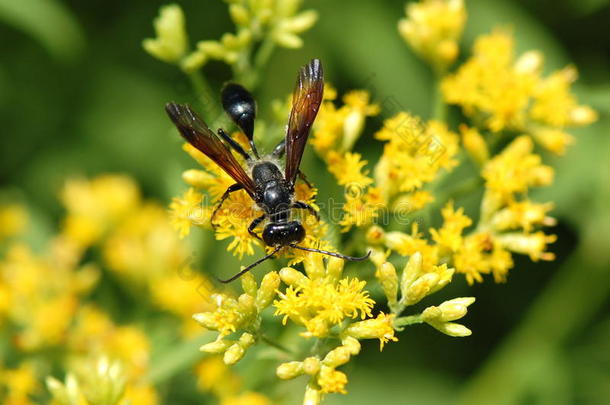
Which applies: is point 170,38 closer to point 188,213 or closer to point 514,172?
point 188,213

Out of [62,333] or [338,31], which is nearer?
[62,333]

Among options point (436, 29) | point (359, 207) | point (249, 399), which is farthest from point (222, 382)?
point (436, 29)

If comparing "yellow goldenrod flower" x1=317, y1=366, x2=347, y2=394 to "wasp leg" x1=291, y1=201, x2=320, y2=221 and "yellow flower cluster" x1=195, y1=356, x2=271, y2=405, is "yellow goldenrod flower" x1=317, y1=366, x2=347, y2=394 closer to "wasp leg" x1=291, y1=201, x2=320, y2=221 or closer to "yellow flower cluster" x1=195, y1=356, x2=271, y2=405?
"wasp leg" x1=291, y1=201, x2=320, y2=221

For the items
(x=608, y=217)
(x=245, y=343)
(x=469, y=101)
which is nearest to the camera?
(x=245, y=343)

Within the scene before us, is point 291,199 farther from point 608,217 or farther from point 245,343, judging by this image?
point 608,217

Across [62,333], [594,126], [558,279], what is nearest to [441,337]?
[558,279]

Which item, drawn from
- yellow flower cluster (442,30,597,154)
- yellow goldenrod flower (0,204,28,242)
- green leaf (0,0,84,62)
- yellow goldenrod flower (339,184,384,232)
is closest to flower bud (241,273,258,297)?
yellow goldenrod flower (339,184,384,232)
